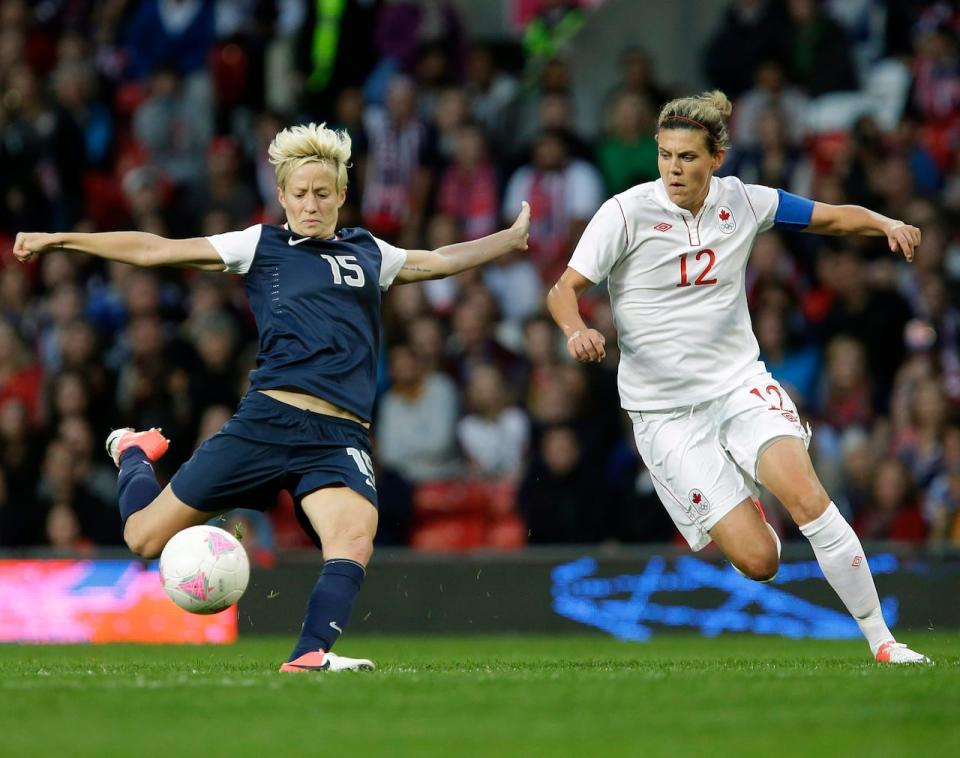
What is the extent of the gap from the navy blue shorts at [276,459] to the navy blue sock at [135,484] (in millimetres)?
349

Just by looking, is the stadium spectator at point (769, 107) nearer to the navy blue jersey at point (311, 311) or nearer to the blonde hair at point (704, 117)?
the blonde hair at point (704, 117)

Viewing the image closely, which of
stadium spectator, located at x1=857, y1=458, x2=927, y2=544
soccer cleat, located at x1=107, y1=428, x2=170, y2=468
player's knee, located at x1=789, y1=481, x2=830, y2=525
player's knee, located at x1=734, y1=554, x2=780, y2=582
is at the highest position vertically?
soccer cleat, located at x1=107, y1=428, x2=170, y2=468

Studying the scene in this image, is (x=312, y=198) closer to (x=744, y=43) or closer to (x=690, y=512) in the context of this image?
(x=690, y=512)

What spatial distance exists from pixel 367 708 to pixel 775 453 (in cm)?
235

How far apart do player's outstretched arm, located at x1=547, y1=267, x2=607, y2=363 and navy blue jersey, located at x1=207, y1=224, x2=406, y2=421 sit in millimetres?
765

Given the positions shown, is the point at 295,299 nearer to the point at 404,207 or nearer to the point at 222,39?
the point at 404,207

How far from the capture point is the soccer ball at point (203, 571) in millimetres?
6797

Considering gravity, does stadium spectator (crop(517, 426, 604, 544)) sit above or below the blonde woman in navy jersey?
below

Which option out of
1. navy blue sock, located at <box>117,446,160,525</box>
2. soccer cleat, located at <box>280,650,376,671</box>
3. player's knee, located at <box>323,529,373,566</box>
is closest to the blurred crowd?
navy blue sock, located at <box>117,446,160,525</box>

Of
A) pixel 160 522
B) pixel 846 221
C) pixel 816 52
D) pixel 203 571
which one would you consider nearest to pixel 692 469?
pixel 846 221

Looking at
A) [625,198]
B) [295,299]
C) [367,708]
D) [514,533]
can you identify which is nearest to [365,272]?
[295,299]

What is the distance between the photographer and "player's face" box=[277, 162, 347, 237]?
23.6 ft

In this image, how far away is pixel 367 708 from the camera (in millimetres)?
5422

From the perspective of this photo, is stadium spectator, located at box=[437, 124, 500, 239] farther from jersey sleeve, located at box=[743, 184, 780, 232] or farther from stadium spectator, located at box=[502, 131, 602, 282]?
jersey sleeve, located at box=[743, 184, 780, 232]
